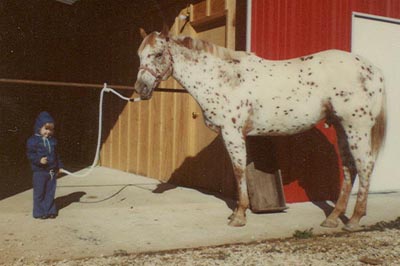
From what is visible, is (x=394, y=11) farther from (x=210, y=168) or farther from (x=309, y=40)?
(x=210, y=168)

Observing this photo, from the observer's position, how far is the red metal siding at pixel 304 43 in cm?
654

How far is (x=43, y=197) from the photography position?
5.38 metres

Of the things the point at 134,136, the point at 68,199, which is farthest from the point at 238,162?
the point at 134,136

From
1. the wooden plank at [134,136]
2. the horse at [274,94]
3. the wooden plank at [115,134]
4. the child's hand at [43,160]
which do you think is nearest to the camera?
the child's hand at [43,160]

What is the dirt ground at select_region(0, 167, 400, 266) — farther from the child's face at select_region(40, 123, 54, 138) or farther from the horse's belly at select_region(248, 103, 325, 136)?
the horse's belly at select_region(248, 103, 325, 136)

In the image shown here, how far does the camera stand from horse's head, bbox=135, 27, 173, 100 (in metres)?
5.26

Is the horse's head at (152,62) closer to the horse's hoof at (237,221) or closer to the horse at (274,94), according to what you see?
the horse at (274,94)

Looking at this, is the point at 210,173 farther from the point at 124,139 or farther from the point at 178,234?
the point at 124,139

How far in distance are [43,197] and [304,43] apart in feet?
13.6

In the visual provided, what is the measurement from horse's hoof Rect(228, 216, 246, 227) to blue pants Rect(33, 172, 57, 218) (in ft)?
6.65

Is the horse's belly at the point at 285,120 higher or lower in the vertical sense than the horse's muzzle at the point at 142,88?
lower

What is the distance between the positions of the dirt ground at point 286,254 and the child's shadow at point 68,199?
2.24 m

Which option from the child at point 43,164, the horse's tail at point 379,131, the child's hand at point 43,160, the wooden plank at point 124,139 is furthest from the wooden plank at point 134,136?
the horse's tail at point 379,131

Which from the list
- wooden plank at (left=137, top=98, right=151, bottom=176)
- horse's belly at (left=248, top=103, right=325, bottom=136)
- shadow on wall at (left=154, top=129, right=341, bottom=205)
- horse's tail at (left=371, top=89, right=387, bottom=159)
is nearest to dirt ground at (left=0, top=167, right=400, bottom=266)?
shadow on wall at (left=154, top=129, right=341, bottom=205)
